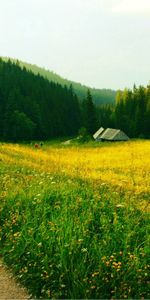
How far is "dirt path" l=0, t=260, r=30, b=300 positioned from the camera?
6.44 m

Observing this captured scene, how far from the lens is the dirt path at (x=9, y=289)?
6.44 metres

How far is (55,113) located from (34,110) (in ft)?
50.4

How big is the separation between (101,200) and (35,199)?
1534 mm

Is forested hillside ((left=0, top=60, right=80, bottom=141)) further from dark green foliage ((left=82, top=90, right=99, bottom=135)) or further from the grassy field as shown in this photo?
the grassy field

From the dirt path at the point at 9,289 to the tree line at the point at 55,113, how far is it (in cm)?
8580

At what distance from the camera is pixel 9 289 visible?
669 centimetres

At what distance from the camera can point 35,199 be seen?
9.79 metres

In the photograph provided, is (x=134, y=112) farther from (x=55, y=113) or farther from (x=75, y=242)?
(x=75, y=242)

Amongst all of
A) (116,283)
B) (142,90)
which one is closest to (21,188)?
(116,283)

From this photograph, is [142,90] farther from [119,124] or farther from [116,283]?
[116,283]

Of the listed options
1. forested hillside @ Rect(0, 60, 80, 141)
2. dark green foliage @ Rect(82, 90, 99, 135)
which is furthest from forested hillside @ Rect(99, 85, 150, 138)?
forested hillside @ Rect(0, 60, 80, 141)

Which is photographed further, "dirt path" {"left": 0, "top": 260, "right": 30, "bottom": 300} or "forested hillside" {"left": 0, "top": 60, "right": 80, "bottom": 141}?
"forested hillside" {"left": 0, "top": 60, "right": 80, "bottom": 141}

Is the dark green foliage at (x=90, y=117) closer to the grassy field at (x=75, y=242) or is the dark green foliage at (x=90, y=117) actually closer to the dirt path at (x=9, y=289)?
the grassy field at (x=75, y=242)

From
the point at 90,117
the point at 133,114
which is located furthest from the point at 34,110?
the point at 90,117
